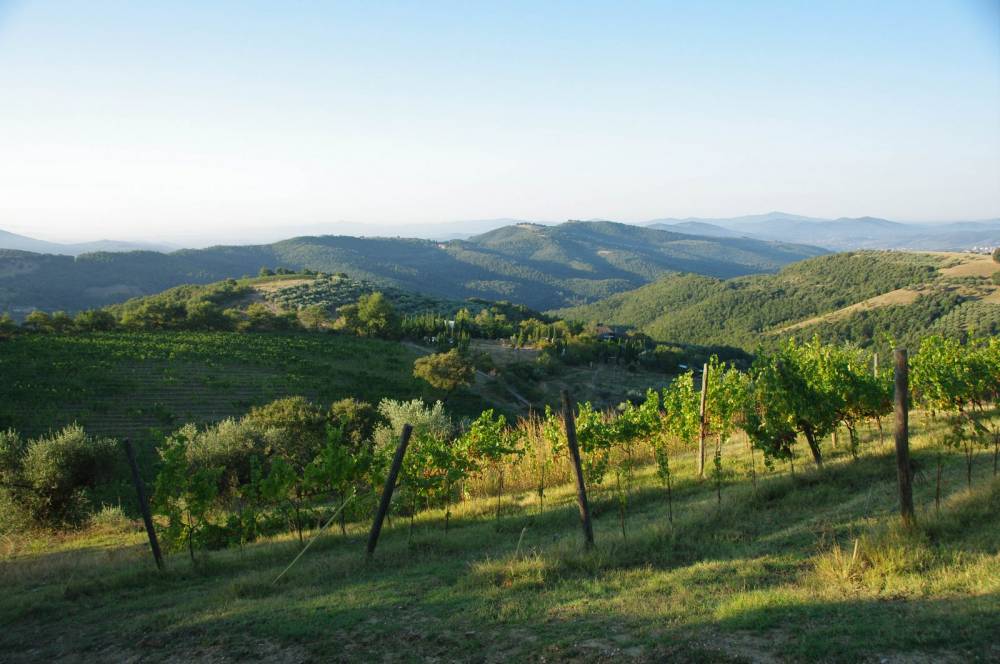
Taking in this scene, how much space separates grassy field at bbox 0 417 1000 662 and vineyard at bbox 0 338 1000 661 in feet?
0.11

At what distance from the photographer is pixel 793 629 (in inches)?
187

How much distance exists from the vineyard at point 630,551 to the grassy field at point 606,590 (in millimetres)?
34

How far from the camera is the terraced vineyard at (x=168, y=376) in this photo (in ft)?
102

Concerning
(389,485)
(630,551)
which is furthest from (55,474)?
(630,551)

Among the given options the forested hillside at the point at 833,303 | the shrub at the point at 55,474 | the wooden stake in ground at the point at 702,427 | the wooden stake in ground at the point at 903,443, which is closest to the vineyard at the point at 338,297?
the forested hillside at the point at 833,303

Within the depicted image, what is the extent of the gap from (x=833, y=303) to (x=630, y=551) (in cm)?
10595

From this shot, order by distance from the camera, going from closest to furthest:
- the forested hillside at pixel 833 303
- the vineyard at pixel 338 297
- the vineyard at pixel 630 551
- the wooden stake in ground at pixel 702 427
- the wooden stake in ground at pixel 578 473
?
1. the vineyard at pixel 630 551
2. the wooden stake in ground at pixel 578 473
3. the wooden stake in ground at pixel 702 427
4. the forested hillside at pixel 833 303
5. the vineyard at pixel 338 297

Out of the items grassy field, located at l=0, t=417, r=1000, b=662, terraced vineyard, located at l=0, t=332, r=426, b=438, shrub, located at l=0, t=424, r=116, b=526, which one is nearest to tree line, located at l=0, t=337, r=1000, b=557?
shrub, located at l=0, t=424, r=116, b=526

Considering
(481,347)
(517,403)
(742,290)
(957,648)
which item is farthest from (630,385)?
(742,290)

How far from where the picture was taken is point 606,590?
6.31 m

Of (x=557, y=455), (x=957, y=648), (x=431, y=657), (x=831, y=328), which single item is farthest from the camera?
(x=831, y=328)

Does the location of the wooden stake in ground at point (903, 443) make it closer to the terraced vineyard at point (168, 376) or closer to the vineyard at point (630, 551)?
the vineyard at point (630, 551)

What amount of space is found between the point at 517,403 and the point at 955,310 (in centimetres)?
6116

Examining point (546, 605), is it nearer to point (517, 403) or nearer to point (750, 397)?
point (750, 397)
